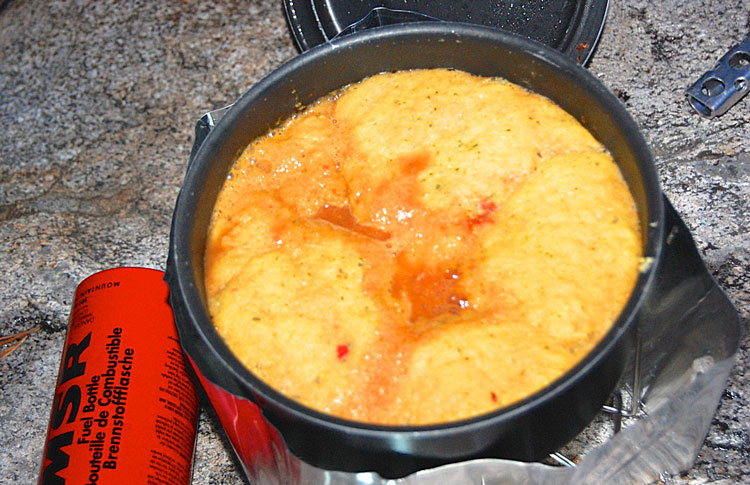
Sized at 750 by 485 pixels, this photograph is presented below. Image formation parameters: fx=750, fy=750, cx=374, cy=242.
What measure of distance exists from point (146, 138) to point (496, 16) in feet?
4.69

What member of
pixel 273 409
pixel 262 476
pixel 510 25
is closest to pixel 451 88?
pixel 510 25

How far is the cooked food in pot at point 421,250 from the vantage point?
4.84 ft

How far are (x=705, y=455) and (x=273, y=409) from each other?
1.23 meters

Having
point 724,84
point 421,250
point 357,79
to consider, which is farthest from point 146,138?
point 724,84

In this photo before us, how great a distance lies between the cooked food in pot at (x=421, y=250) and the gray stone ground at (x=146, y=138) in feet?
2.59

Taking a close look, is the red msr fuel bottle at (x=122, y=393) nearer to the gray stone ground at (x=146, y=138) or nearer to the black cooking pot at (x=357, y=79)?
the gray stone ground at (x=146, y=138)

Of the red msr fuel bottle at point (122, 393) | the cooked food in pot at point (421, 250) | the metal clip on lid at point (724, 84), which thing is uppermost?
the metal clip on lid at point (724, 84)

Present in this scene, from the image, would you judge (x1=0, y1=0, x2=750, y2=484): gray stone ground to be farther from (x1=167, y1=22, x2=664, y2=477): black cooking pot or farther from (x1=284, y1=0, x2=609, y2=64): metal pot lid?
(x1=167, y1=22, x2=664, y2=477): black cooking pot

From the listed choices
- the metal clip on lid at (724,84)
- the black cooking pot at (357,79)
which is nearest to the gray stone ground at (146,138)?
the metal clip on lid at (724,84)

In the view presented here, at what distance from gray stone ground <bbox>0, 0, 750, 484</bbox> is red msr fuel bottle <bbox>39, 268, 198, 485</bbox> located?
0.31m

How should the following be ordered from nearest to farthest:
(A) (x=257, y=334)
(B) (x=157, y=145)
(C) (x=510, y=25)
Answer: (A) (x=257, y=334)
(C) (x=510, y=25)
(B) (x=157, y=145)

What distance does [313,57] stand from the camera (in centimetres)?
188

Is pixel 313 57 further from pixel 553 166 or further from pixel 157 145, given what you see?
pixel 157 145

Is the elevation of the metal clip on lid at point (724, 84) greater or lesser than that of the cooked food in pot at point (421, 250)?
greater
